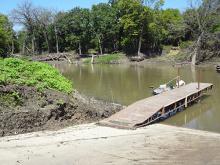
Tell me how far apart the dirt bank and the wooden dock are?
151cm

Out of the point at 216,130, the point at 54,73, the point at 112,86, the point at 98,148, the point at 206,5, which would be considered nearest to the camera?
the point at 98,148

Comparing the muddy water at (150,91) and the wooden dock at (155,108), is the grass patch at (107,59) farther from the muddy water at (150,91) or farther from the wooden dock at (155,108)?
the wooden dock at (155,108)

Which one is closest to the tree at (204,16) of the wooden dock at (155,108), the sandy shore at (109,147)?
the wooden dock at (155,108)

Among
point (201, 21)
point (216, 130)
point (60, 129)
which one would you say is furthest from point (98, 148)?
point (201, 21)

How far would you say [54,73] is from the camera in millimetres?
24375

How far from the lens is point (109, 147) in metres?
15.4

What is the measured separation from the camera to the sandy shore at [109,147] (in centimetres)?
1375

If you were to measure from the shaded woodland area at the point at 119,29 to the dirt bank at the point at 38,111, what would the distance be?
3965cm

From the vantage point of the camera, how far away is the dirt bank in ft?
59.1

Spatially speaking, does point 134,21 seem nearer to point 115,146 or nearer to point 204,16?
point 204,16

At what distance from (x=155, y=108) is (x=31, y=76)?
21.5 feet

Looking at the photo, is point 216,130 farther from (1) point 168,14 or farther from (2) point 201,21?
(1) point 168,14

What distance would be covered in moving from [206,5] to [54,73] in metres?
39.5

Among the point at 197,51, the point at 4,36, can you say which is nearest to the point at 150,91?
the point at 197,51
